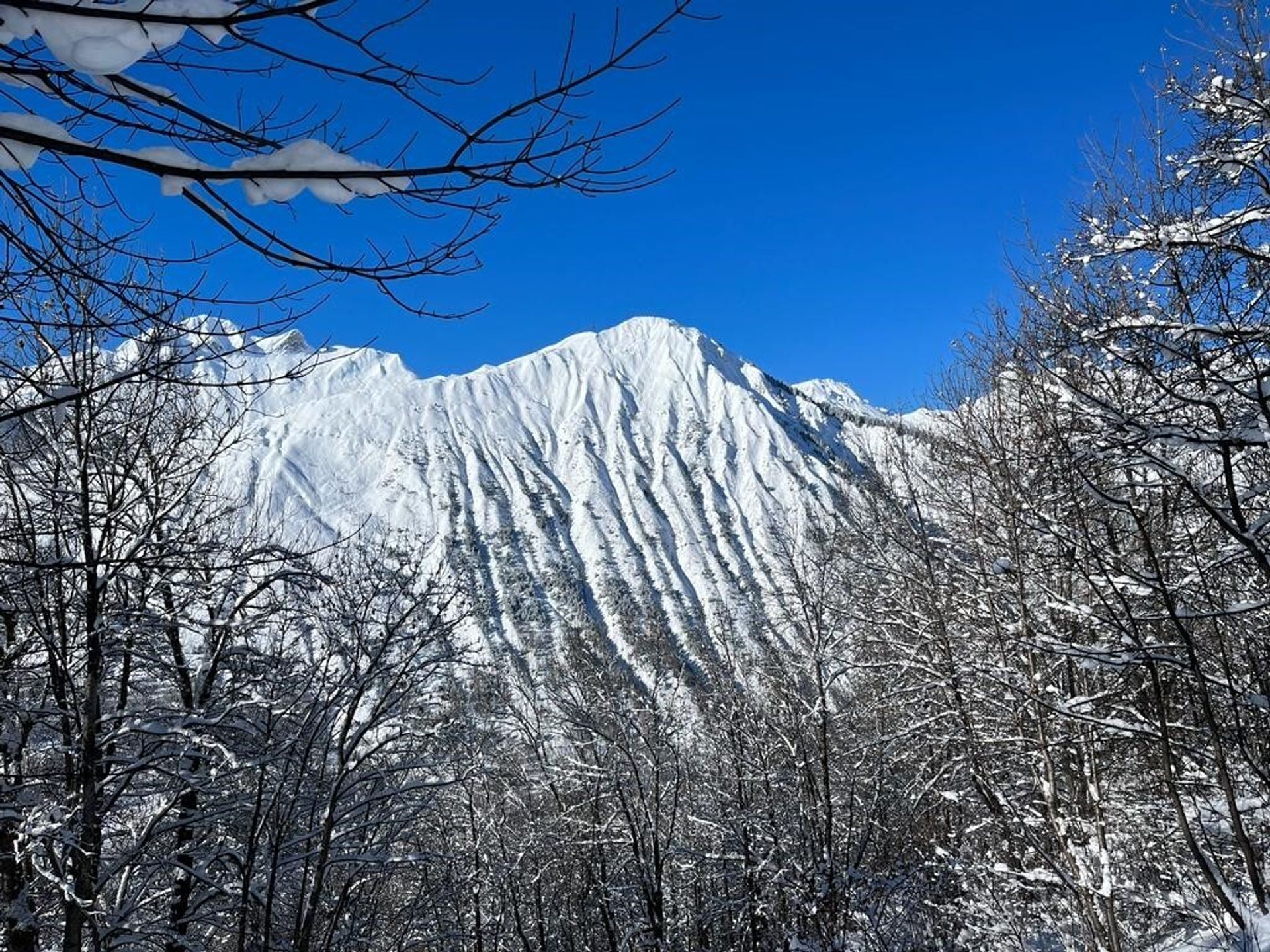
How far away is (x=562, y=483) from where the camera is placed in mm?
169000

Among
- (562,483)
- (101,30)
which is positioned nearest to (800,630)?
(101,30)

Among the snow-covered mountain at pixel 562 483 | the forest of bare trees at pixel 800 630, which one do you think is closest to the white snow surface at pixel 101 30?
the forest of bare trees at pixel 800 630

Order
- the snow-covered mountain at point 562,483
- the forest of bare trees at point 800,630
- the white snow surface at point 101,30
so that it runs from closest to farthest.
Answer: the white snow surface at point 101,30 → the forest of bare trees at point 800,630 → the snow-covered mountain at point 562,483

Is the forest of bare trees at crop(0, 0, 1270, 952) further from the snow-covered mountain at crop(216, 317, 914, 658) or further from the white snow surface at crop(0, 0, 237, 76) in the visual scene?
the snow-covered mountain at crop(216, 317, 914, 658)

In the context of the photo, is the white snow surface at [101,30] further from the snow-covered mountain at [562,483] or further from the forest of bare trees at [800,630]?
the snow-covered mountain at [562,483]

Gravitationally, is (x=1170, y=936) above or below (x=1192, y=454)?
below

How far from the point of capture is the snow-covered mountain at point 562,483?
132 m

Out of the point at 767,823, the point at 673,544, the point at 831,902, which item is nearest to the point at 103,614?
the point at 831,902

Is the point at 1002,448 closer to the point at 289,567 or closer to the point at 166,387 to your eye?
the point at 289,567

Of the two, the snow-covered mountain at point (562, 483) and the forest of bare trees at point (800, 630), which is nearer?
the forest of bare trees at point (800, 630)

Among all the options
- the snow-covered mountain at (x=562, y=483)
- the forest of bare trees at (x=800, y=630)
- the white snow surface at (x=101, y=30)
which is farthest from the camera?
the snow-covered mountain at (x=562, y=483)

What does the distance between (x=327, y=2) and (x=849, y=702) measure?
1234 centimetres

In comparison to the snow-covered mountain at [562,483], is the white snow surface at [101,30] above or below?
below

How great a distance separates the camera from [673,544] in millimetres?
151000
